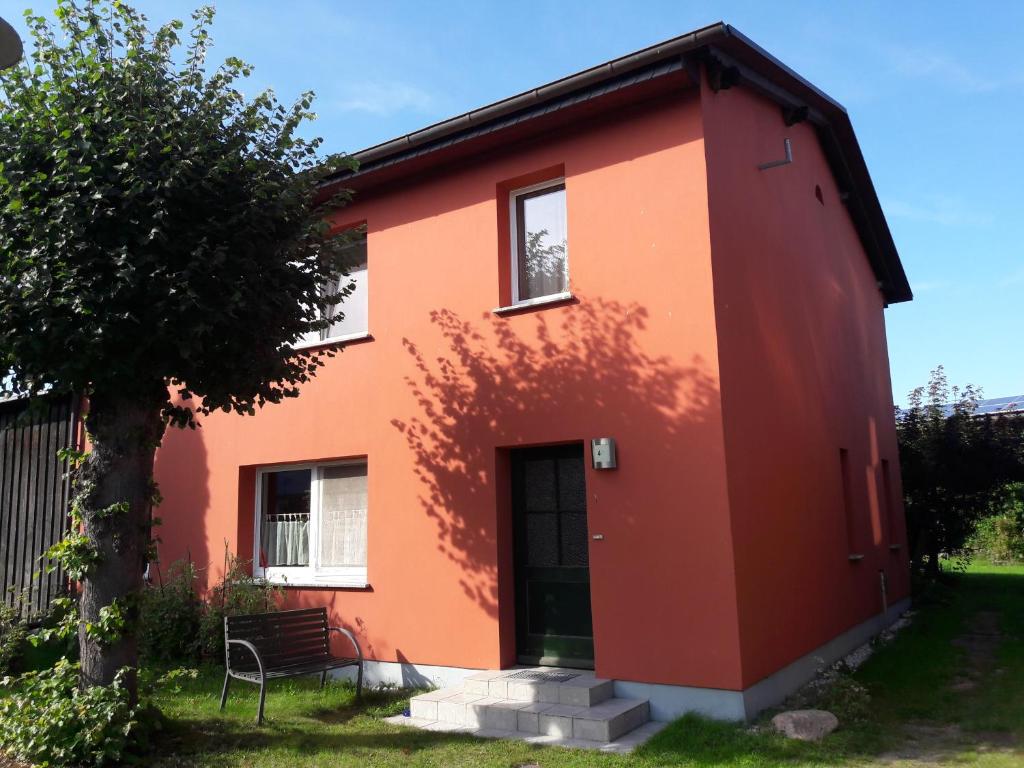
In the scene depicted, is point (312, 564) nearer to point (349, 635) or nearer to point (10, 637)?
point (349, 635)

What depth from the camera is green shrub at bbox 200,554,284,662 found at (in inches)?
362

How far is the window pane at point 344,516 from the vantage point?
30.3 feet

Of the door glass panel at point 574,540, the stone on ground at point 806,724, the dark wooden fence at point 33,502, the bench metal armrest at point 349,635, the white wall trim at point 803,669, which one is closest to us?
the stone on ground at point 806,724

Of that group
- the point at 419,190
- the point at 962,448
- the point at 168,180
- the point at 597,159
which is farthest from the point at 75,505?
the point at 962,448

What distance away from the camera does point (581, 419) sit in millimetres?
7738

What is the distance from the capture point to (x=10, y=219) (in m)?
5.98

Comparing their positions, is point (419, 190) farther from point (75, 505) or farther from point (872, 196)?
point (872, 196)

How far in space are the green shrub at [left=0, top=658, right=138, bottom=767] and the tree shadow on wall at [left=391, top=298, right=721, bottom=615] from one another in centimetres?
322

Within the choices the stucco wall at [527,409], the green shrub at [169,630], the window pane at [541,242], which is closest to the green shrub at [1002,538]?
the stucco wall at [527,409]

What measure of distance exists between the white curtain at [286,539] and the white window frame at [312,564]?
7 centimetres

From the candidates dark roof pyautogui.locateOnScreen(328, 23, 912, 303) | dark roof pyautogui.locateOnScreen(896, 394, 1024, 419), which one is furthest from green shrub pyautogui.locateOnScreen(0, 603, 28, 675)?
dark roof pyautogui.locateOnScreen(896, 394, 1024, 419)

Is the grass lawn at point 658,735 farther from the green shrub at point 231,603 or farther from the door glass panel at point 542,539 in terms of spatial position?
the door glass panel at point 542,539

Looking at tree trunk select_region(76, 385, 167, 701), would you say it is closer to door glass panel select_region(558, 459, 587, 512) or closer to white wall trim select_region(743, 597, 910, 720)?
door glass panel select_region(558, 459, 587, 512)

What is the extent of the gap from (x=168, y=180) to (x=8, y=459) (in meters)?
6.33
